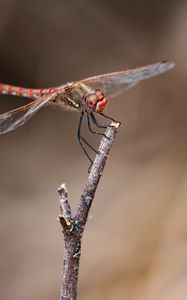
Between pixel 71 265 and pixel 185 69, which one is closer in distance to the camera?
pixel 71 265

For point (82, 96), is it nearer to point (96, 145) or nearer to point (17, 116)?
point (17, 116)

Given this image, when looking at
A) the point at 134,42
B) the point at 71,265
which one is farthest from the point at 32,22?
the point at 71,265

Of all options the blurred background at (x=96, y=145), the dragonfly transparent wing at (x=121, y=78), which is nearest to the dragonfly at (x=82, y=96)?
the dragonfly transparent wing at (x=121, y=78)

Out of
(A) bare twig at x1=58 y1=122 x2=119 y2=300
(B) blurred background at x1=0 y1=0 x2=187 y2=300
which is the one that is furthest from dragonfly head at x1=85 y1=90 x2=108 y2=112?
(B) blurred background at x1=0 y1=0 x2=187 y2=300

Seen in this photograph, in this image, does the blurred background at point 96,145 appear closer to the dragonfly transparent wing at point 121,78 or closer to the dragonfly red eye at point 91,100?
the dragonfly transparent wing at point 121,78

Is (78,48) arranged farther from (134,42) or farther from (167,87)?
(167,87)
